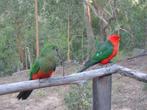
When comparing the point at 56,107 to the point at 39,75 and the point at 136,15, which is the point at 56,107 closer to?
the point at 39,75

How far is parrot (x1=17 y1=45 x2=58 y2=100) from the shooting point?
2.13 metres

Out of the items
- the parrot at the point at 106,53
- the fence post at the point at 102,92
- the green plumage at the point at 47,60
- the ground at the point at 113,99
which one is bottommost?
the ground at the point at 113,99

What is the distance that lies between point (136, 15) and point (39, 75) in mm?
12034

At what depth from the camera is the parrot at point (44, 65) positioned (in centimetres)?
213

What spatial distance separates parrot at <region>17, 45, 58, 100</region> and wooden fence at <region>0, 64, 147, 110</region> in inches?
4.4

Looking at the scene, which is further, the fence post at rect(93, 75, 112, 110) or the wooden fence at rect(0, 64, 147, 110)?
the fence post at rect(93, 75, 112, 110)

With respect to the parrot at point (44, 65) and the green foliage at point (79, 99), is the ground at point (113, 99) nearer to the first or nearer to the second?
the green foliage at point (79, 99)

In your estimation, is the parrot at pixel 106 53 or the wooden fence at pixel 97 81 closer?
the wooden fence at pixel 97 81

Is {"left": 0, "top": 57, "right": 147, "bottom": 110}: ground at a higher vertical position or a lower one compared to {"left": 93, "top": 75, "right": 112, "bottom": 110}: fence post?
lower

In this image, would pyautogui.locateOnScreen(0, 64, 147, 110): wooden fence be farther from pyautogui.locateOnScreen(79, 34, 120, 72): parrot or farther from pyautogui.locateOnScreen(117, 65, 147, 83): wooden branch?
pyautogui.locateOnScreen(79, 34, 120, 72): parrot

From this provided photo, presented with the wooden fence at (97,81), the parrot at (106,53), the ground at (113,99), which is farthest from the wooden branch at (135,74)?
the ground at (113,99)

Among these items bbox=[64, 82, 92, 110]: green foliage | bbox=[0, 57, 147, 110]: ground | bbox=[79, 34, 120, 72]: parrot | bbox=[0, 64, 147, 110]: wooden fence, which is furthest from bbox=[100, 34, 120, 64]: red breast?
bbox=[0, 57, 147, 110]: ground

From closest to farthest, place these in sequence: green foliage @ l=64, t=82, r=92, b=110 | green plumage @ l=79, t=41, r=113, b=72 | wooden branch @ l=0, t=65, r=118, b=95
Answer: wooden branch @ l=0, t=65, r=118, b=95 < green plumage @ l=79, t=41, r=113, b=72 < green foliage @ l=64, t=82, r=92, b=110

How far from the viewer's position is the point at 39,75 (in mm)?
2248
